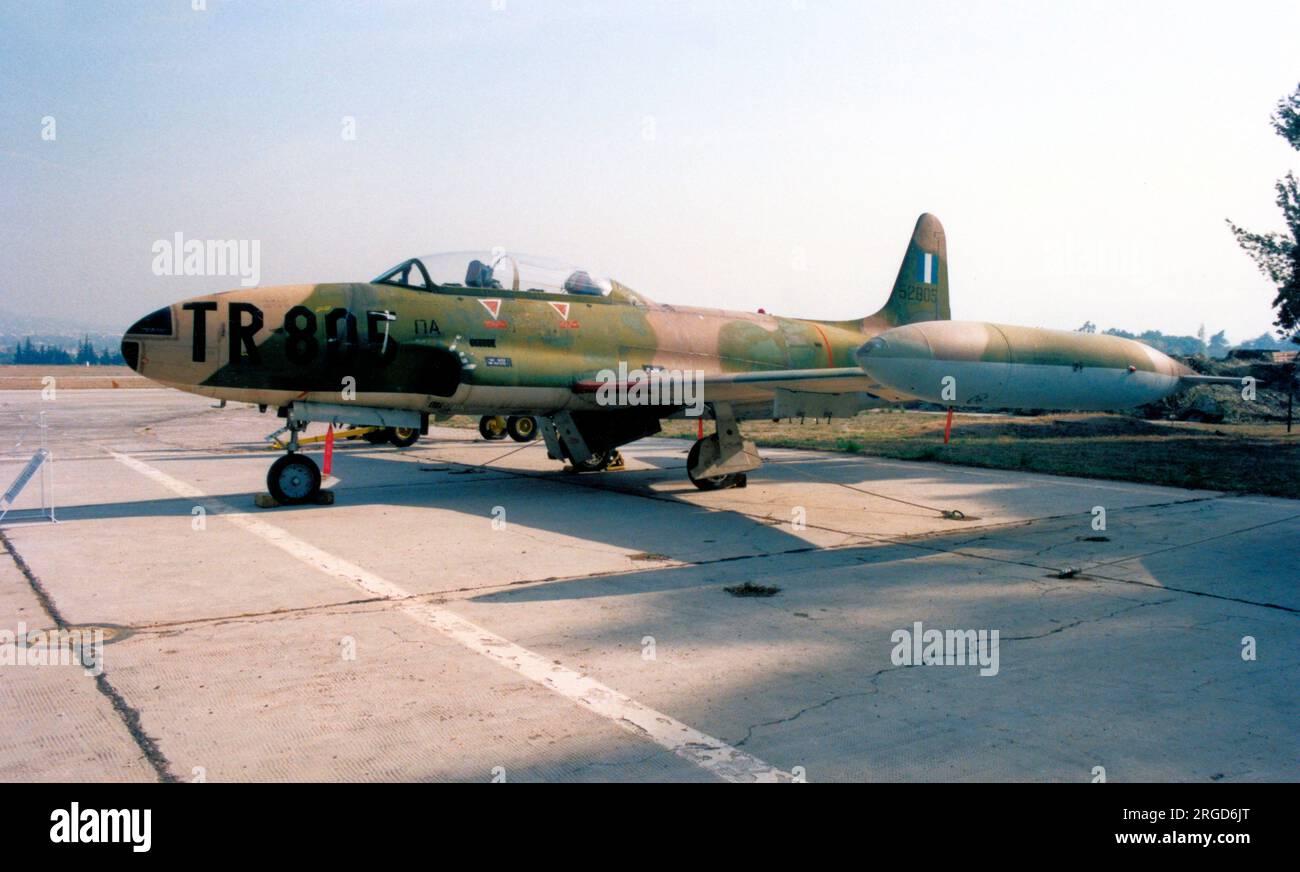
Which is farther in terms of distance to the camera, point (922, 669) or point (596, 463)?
point (596, 463)

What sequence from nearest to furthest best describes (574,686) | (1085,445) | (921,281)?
(574,686)
(921,281)
(1085,445)

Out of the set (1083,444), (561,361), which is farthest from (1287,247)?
(561,361)

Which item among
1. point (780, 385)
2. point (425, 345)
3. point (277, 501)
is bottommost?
point (277, 501)

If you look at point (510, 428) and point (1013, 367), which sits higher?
point (1013, 367)

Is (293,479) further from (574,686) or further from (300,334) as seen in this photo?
(574,686)

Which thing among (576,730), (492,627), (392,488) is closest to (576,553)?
(492,627)

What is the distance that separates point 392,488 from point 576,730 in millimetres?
9519

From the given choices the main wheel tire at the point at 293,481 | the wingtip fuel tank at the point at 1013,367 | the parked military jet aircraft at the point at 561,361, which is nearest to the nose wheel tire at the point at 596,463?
the parked military jet aircraft at the point at 561,361

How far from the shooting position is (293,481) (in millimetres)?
11625

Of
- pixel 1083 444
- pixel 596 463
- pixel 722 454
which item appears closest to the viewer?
pixel 722 454

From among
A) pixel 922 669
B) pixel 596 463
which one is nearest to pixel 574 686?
pixel 922 669

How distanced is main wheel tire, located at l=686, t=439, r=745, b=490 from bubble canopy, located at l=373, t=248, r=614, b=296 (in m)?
2.91

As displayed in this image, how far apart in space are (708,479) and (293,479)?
568 centimetres
